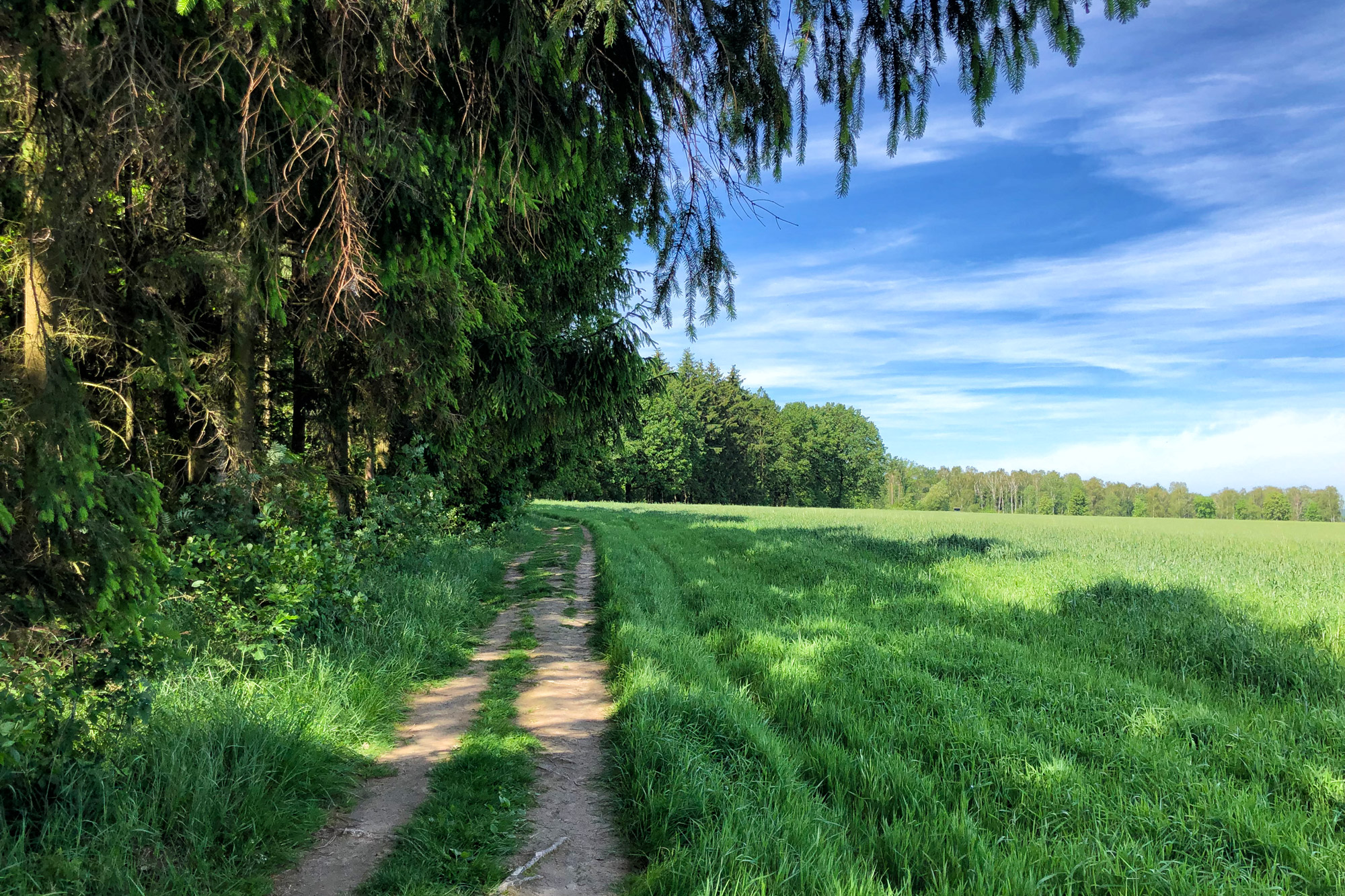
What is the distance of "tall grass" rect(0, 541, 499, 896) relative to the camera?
2697 millimetres

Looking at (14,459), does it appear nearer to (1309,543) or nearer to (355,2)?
(355,2)

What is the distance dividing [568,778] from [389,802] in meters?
1.08

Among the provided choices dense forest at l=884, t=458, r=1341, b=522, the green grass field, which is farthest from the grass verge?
dense forest at l=884, t=458, r=1341, b=522

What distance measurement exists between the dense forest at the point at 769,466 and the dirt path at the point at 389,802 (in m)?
42.9

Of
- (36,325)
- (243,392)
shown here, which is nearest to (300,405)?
(243,392)

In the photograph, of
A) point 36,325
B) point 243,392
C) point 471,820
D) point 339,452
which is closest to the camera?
point 36,325

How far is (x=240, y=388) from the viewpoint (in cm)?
606

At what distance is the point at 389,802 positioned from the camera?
3.67 metres

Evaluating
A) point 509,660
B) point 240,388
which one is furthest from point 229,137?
point 509,660

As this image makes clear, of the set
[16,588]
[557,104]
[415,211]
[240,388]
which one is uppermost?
[557,104]

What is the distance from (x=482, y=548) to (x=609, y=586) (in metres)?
4.85

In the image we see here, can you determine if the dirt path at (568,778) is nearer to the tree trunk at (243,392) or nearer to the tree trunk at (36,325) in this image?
the tree trunk at (36,325)

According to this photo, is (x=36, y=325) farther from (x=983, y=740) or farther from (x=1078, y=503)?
(x=1078, y=503)

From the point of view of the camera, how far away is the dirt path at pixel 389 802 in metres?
2.96
